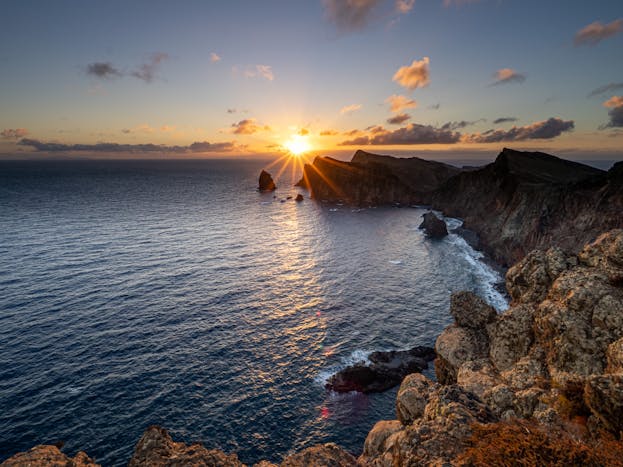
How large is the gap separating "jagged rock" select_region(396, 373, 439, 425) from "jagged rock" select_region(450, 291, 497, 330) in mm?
9251

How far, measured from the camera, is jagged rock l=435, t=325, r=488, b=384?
93.8 feet

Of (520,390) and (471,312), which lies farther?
(471,312)

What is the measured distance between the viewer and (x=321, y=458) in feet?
66.7

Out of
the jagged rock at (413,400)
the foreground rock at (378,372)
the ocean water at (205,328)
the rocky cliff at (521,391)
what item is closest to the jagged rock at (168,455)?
the rocky cliff at (521,391)

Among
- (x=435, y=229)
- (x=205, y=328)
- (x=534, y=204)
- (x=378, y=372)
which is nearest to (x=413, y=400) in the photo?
(x=378, y=372)

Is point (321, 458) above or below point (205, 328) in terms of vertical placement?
above

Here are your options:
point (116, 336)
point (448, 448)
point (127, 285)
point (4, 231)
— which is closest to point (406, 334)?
point (448, 448)

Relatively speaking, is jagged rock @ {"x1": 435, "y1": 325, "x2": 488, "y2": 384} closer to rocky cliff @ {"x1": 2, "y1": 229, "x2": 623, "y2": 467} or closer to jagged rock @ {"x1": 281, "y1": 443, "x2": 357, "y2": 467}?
rocky cliff @ {"x1": 2, "y1": 229, "x2": 623, "y2": 467}

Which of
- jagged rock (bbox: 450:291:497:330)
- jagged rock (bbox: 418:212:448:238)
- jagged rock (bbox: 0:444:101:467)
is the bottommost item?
jagged rock (bbox: 418:212:448:238)

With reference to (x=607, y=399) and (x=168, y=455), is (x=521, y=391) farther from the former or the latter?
(x=168, y=455)

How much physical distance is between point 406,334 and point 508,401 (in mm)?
39723

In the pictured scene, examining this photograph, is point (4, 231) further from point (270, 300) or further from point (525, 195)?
point (525, 195)

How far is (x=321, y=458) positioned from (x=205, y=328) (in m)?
41.8

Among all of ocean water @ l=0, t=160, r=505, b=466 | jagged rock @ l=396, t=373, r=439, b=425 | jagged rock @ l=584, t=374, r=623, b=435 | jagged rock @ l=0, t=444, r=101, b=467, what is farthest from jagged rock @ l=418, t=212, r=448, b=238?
jagged rock @ l=0, t=444, r=101, b=467
